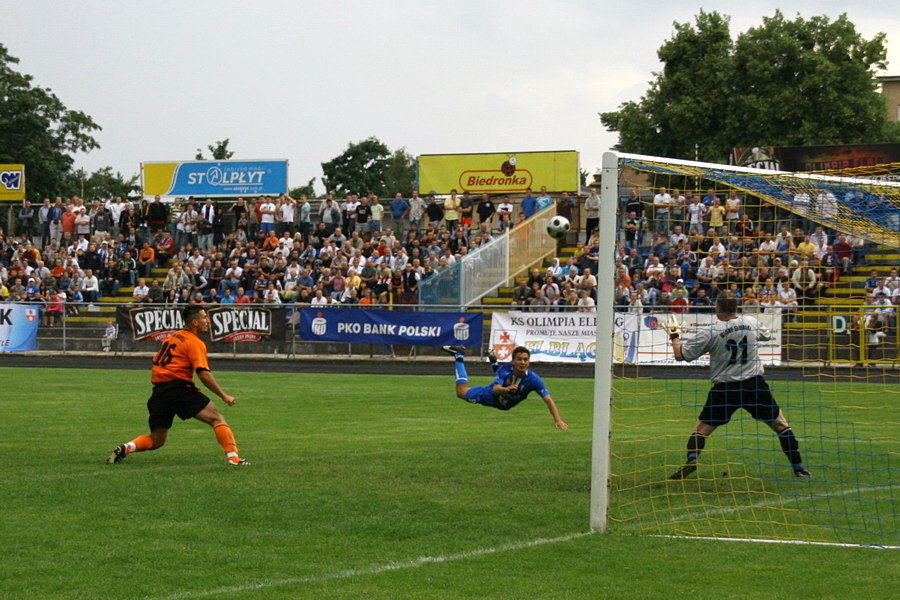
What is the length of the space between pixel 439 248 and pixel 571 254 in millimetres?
4231

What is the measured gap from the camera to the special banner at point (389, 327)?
29.9 m

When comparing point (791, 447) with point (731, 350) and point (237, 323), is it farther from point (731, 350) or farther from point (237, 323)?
point (237, 323)

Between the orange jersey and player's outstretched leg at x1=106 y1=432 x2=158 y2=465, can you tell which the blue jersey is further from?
player's outstretched leg at x1=106 y1=432 x2=158 y2=465

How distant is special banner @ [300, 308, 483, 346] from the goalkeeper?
716 inches

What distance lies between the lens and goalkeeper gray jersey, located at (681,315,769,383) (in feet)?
37.3

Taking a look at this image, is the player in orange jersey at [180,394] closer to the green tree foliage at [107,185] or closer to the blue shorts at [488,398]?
the blue shorts at [488,398]

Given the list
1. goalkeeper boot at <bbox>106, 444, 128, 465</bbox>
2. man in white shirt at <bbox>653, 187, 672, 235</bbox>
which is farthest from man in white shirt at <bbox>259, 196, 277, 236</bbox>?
goalkeeper boot at <bbox>106, 444, 128, 465</bbox>

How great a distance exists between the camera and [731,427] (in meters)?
16.7

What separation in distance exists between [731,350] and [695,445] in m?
1.05

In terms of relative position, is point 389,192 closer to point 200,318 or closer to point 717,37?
point 717,37

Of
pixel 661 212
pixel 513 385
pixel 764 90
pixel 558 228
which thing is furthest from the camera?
pixel 764 90

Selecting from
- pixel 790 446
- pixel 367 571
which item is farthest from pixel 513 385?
pixel 367 571

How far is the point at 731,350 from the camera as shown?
11.4 m

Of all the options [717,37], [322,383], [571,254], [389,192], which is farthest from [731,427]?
[389,192]
